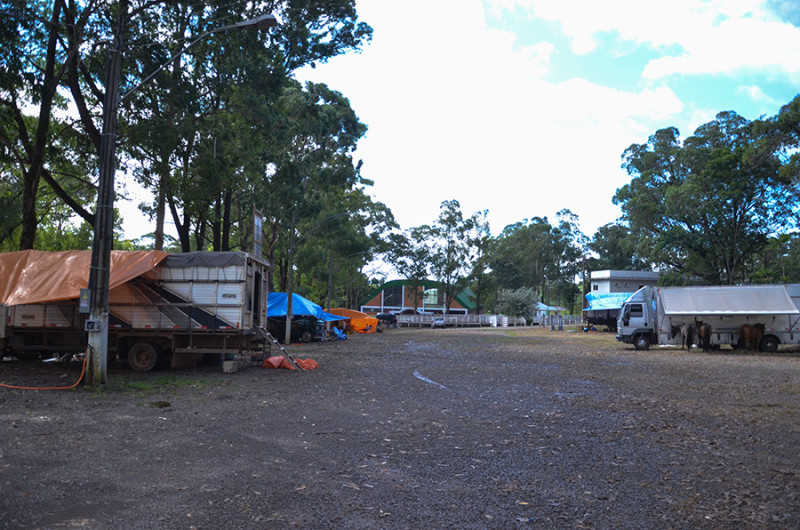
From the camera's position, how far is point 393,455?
22.7ft

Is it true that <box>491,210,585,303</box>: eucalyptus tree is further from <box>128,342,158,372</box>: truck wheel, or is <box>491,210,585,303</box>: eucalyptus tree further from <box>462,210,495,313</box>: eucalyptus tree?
Answer: <box>128,342,158,372</box>: truck wheel

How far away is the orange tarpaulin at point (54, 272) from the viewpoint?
14.4 meters

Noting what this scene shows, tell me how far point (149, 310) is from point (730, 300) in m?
24.3

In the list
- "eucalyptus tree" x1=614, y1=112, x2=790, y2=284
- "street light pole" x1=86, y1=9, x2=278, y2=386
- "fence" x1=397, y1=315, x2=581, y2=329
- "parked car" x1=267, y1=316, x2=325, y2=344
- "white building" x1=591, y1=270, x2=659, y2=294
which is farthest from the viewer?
"fence" x1=397, y1=315, x2=581, y2=329

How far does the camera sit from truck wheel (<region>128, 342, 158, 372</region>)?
15117 millimetres

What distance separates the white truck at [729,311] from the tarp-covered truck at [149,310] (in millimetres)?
21079

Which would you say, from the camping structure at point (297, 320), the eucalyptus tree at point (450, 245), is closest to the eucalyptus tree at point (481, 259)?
the eucalyptus tree at point (450, 245)

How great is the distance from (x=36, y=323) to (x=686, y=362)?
20787 mm

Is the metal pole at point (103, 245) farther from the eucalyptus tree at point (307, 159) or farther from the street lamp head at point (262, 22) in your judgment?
the eucalyptus tree at point (307, 159)

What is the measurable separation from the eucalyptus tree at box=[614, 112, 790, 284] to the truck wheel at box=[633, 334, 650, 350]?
13096 mm

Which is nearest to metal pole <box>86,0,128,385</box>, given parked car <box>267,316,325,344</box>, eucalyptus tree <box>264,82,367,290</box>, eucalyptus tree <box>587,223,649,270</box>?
eucalyptus tree <box>264,82,367,290</box>

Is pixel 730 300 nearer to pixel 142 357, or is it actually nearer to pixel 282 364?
pixel 282 364

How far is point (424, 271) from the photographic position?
77.2 meters

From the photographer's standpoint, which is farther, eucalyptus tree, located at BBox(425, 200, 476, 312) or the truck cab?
eucalyptus tree, located at BBox(425, 200, 476, 312)
